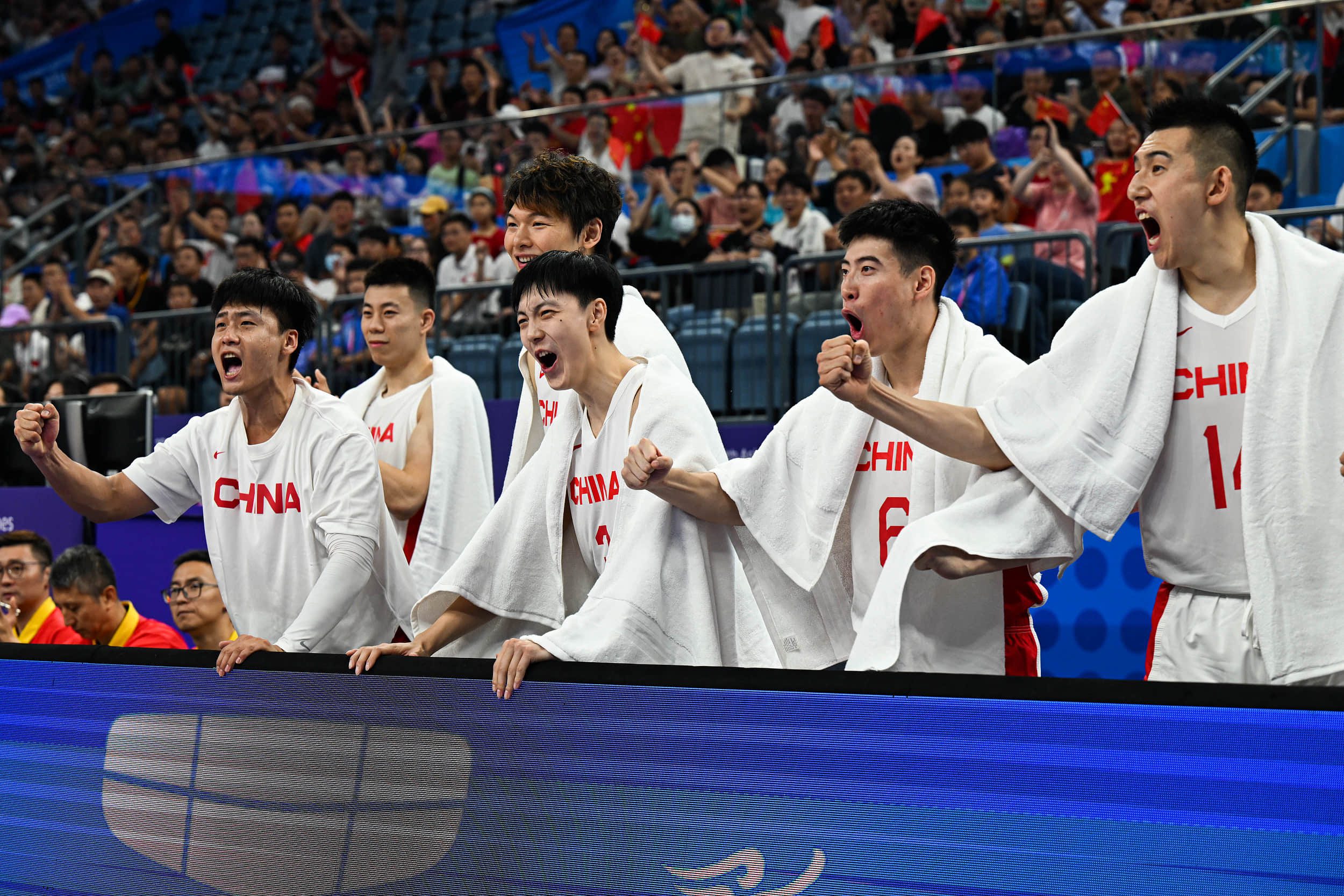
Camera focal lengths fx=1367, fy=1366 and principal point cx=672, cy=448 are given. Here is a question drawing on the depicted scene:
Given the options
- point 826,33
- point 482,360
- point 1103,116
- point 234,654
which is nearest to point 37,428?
point 234,654

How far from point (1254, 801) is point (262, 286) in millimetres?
2882

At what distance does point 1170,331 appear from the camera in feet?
9.21

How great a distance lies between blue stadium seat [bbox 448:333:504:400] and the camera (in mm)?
7863

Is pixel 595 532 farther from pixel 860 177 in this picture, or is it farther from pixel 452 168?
pixel 452 168

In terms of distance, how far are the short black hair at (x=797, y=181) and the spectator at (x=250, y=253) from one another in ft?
13.9

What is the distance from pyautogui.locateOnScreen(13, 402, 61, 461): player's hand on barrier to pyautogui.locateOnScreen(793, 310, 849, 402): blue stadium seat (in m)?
3.85

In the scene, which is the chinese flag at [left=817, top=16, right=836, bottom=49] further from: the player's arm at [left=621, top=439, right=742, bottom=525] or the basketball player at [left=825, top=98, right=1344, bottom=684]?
the player's arm at [left=621, top=439, right=742, bottom=525]

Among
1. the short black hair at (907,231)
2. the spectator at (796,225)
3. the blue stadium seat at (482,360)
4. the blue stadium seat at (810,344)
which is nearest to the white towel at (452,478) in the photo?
the short black hair at (907,231)

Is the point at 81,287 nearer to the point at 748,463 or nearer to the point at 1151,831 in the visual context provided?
the point at 748,463

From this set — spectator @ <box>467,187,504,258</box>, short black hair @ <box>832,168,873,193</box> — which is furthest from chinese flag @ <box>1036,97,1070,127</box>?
spectator @ <box>467,187,504,258</box>

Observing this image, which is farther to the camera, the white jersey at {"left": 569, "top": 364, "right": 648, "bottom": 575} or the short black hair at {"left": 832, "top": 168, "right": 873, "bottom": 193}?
the short black hair at {"left": 832, "top": 168, "right": 873, "bottom": 193}

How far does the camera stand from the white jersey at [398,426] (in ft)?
14.7

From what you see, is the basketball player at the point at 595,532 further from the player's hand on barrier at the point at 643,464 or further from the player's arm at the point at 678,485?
the player's hand on barrier at the point at 643,464

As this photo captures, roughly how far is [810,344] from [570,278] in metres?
3.64
